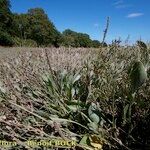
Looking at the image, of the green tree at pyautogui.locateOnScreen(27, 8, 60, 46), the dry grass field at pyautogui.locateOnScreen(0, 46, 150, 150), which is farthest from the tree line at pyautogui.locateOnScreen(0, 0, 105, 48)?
the dry grass field at pyautogui.locateOnScreen(0, 46, 150, 150)

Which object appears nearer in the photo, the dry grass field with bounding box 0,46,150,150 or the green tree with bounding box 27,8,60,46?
the dry grass field with bounding box 0,46,150,150

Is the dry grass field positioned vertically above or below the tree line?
below

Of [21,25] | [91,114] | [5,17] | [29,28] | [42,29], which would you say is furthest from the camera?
[42,29]

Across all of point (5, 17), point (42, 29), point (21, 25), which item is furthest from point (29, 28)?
point (21, 25)

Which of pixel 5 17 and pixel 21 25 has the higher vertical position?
pixel 5 17

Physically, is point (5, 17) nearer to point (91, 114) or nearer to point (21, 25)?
point (21, 25)

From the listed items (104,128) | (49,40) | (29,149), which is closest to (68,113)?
(104,128)

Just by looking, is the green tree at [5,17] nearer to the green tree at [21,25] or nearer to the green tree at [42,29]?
the green tree at [21,25]

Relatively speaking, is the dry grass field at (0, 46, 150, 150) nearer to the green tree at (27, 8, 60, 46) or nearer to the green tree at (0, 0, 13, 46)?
the green tree at (0, 0, 13, 46)

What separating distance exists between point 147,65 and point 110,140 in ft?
1.55

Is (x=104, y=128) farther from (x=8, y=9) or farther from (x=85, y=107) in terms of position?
(x=8, y=9)

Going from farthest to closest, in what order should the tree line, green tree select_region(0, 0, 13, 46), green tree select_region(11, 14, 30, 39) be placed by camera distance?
green tree select_region(11, 14, 30, 39) < green tree select_region(0, 0, 13, 46) < the tree line

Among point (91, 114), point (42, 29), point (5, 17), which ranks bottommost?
point (91, 114)

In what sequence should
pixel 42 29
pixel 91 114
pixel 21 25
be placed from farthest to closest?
pixel 42 29, pixel 21 25, pixel 91 114
